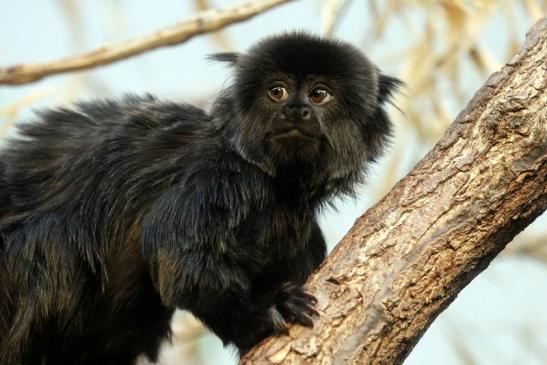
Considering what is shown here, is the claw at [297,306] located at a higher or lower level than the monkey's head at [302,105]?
lower

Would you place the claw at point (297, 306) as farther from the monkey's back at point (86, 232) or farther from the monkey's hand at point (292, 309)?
the monkey's back at point (86, 232)

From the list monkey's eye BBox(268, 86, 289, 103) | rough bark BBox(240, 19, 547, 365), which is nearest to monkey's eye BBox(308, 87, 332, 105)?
monkey's eye BBox(268, 86, 289, 103)

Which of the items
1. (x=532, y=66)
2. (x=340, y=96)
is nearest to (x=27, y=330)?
(x=340, y=96)

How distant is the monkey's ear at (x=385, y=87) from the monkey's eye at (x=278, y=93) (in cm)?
57

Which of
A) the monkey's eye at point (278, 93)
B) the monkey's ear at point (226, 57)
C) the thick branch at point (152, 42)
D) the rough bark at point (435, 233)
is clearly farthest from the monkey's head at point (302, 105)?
the thick branch at point (152, 42)

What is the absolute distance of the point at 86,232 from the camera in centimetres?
449

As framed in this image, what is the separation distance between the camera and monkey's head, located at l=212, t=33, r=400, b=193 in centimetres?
434

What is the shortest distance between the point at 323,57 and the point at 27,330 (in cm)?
195

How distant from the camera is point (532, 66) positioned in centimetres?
383

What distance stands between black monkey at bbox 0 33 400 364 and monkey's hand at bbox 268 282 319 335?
39 centimetres

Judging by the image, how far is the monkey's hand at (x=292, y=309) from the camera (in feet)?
12.0

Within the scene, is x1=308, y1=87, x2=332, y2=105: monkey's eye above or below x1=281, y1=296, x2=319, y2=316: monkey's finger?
above

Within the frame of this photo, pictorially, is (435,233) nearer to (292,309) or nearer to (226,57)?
(292,309)

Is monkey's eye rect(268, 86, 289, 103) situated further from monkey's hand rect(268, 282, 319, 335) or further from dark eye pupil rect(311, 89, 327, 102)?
monkey's hand rect(268, 282, 319, 335)
